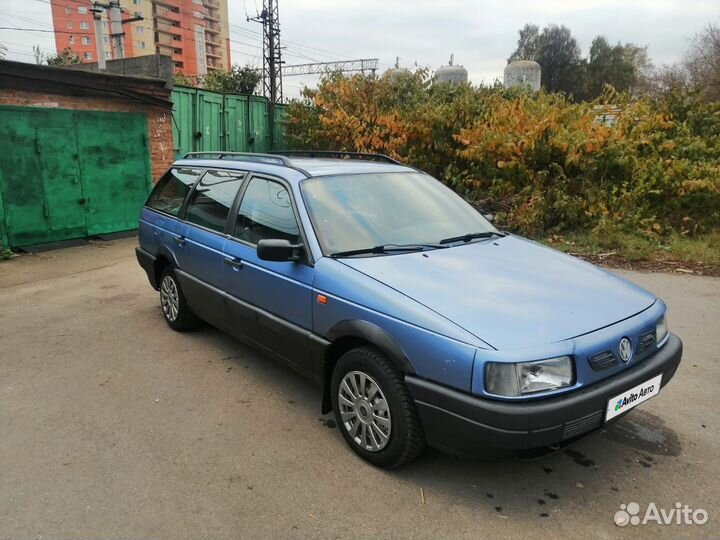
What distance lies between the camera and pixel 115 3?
46.5 feet

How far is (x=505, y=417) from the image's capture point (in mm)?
2324

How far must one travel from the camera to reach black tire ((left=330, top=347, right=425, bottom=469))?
2674mm

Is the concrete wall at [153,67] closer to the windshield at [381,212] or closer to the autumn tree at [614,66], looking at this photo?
the windshield at [381,212]

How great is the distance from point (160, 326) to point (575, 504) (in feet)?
13.7

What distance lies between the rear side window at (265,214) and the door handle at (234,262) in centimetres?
17

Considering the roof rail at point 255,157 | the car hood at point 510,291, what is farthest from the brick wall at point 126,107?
the car hood at point 510,291

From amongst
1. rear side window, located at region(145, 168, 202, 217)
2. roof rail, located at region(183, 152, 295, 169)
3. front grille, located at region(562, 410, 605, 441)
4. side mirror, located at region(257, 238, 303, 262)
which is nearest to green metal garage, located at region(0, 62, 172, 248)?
rear side window, located at region(145, 168, 202, 217)

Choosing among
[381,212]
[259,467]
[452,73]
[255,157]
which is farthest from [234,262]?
[452,73]

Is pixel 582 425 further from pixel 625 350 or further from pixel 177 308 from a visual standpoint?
pixel 177 308

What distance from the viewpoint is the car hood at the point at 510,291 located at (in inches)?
98.7

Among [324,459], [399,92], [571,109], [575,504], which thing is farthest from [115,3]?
[575,504]

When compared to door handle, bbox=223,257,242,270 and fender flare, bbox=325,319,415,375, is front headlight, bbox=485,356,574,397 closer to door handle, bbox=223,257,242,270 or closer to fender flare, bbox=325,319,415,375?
fender flare, bbox=325,319,415,375

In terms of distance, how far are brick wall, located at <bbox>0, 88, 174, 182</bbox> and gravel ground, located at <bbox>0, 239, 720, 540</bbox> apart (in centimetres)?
563

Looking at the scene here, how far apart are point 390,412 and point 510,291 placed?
2.96ft
